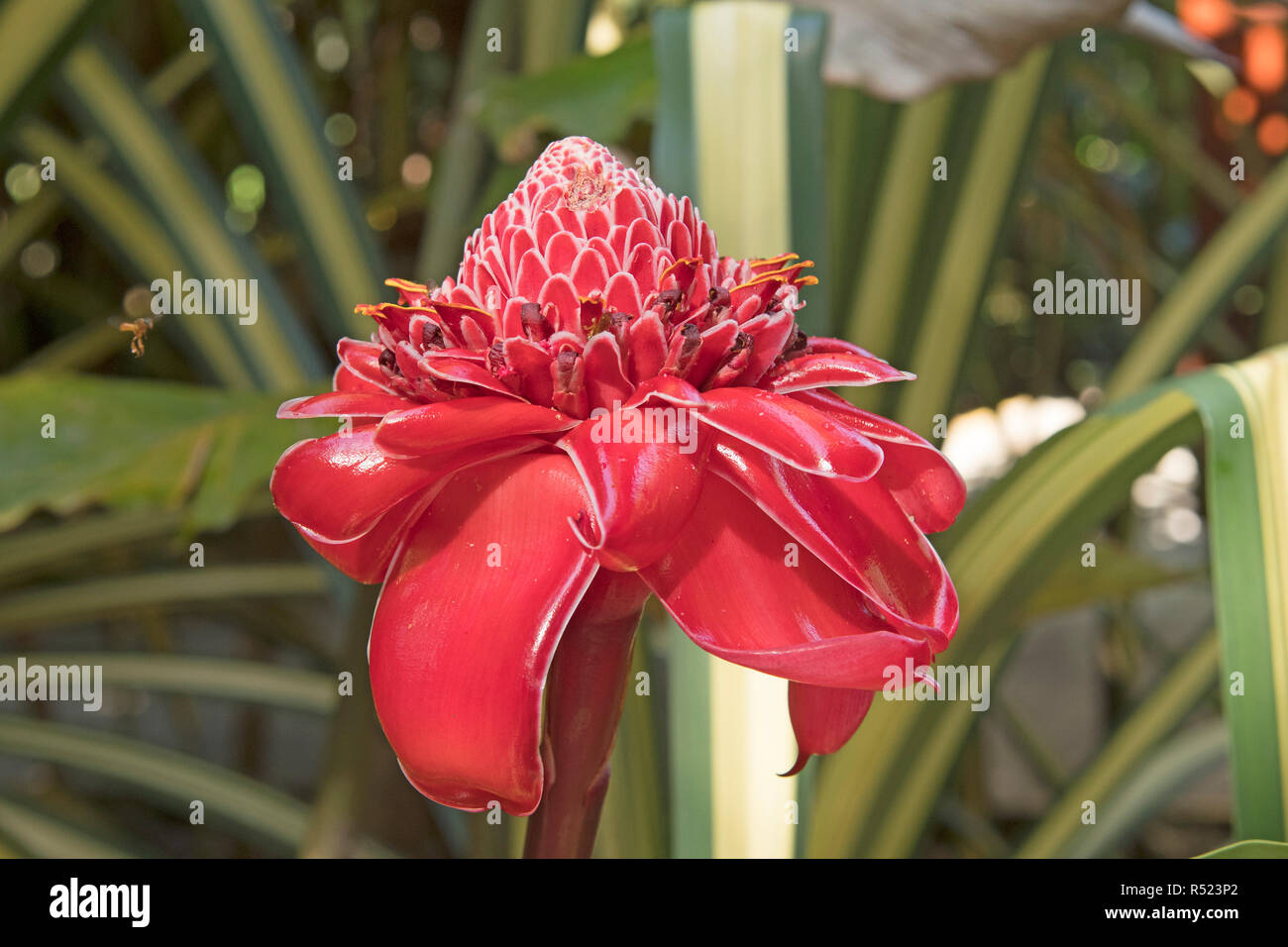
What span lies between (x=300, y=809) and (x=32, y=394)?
254 mm

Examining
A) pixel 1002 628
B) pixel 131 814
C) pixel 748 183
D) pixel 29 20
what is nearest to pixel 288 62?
pixel 29 20

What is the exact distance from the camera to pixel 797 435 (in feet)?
0.41

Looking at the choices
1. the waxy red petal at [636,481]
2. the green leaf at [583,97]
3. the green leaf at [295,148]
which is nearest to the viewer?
the waxy red petal at [636,481]

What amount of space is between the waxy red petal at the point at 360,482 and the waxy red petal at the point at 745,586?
0.08ft

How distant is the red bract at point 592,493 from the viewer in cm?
13

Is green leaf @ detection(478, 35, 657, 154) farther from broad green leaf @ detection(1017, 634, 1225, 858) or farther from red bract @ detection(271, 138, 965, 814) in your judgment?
broad green leaf @ detection(1017, 634, 1225, 858)

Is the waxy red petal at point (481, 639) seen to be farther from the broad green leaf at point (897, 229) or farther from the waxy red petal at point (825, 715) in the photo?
the broad green leaf at point (897, 229)

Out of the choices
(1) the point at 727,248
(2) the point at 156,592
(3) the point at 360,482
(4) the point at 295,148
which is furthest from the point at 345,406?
(2) the point at 156,592

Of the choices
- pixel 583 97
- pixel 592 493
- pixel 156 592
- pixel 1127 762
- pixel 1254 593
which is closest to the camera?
pixel 592 493

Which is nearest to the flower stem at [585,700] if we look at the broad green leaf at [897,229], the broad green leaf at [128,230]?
the broad green leaf at [897,229]

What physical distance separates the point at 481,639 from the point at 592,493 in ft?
0.07

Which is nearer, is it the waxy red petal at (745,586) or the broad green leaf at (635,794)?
the waxy red petal at (745,586)

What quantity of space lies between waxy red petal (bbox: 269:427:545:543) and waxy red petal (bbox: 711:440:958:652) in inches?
1.2

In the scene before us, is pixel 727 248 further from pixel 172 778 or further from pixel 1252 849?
pixel 172 778
